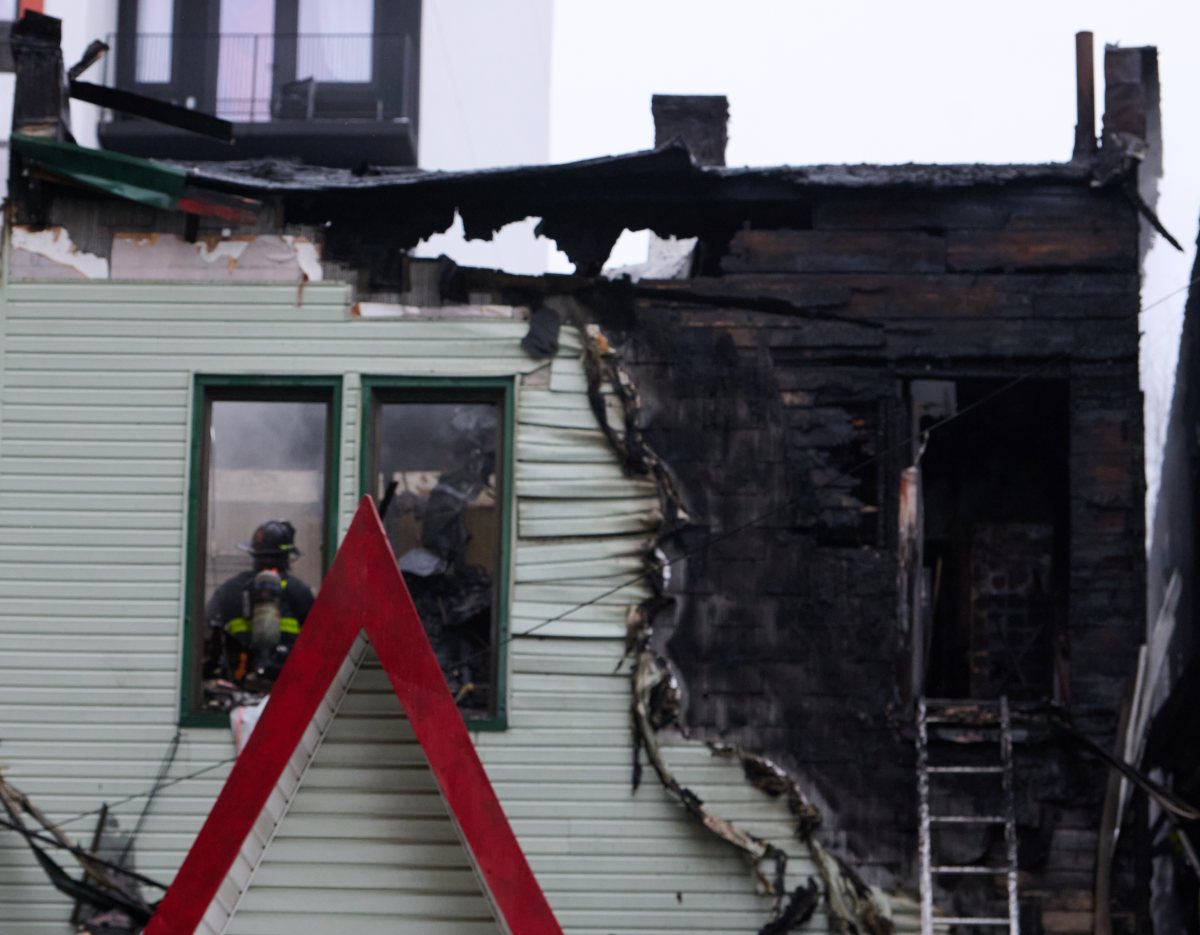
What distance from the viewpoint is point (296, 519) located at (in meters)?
10.7

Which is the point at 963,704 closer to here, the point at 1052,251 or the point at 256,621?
the point at 1052,251

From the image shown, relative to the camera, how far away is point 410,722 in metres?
6.38

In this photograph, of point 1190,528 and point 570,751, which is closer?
point 570,751

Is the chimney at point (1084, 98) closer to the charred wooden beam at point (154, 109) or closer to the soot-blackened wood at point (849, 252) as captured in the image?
the soot-blackened wood at point (849, 252)

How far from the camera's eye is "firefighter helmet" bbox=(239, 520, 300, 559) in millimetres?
10555

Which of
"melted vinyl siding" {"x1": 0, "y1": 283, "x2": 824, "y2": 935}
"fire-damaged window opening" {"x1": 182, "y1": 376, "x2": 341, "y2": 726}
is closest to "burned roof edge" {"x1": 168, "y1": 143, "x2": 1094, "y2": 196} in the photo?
"melted vinyl siding" {"x1": 0, "y1": 283, "x2": 824, "y2": 935}

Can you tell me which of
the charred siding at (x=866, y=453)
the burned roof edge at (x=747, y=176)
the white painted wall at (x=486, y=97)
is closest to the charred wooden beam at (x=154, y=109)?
the burned roof edge at (x=747, y=176)

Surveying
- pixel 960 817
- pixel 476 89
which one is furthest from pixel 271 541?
pixel 476 89

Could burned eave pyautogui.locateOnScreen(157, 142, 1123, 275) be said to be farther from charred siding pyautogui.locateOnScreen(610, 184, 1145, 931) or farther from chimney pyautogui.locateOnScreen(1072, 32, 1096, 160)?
chimney pyautogui.locateOnScreen(1072, 32, 1096, 160)

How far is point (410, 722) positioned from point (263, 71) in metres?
16.5

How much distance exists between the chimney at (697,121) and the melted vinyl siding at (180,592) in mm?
1604

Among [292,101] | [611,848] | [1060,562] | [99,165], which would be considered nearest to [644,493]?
[611,848]

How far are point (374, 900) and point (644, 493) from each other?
4.26 metres

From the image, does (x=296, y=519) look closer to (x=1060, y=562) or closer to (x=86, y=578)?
(x=86, y=578)
